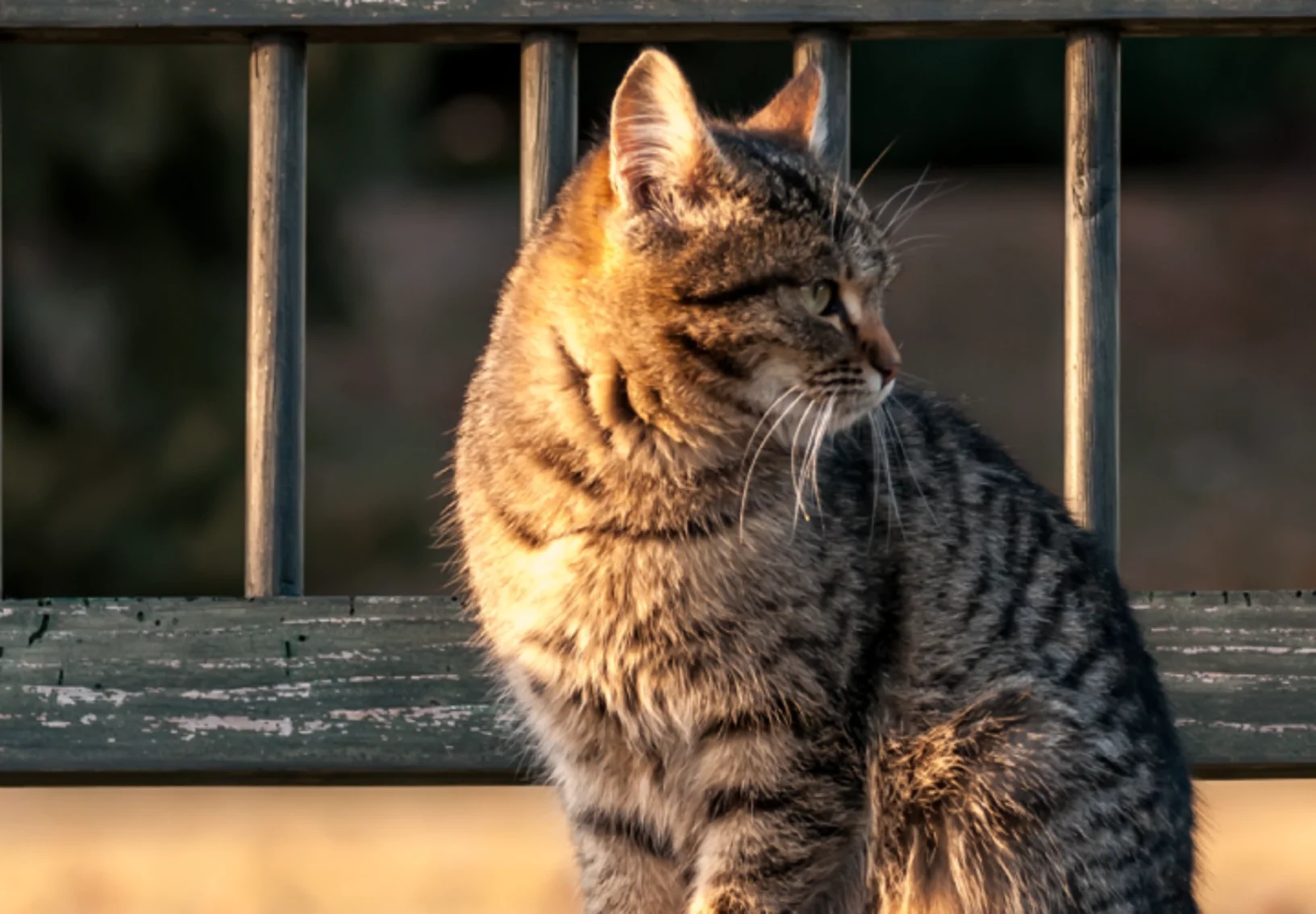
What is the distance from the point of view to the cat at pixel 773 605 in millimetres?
1895

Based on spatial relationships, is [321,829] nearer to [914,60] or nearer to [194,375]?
[194,375]

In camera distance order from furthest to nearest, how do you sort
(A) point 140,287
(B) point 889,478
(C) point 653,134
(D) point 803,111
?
1. (A) point 140,287
2. (D) point 803,111
3. (B) point 889,478
4. (C) point 653,134

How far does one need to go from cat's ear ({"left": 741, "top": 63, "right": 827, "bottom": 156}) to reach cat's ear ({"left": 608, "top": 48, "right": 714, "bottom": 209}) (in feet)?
0.74

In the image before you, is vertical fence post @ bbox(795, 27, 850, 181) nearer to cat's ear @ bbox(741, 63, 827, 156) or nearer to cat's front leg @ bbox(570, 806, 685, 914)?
cat's ear @ bbox(741, 63, 827, 156)

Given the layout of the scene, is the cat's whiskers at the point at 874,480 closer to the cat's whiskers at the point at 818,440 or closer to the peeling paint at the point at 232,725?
the cat's whiskers at the point at 818,440

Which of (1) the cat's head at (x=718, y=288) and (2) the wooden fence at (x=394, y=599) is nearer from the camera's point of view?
(1) the cat's head at (x=718, y=288)

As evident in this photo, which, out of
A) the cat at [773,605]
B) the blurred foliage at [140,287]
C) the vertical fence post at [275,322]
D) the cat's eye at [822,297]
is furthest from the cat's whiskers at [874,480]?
the blurred foliage at [140,287]

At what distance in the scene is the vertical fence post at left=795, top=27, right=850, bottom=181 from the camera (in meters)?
2.15

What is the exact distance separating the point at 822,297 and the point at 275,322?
69cm

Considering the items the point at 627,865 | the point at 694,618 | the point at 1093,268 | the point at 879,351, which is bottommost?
the point at 627,865

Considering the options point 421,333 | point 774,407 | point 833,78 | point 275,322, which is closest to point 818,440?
point 774,407

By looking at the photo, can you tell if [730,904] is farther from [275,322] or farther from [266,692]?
[275,322]

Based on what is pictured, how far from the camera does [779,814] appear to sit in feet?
6.19

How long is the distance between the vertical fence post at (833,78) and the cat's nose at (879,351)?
27cm
